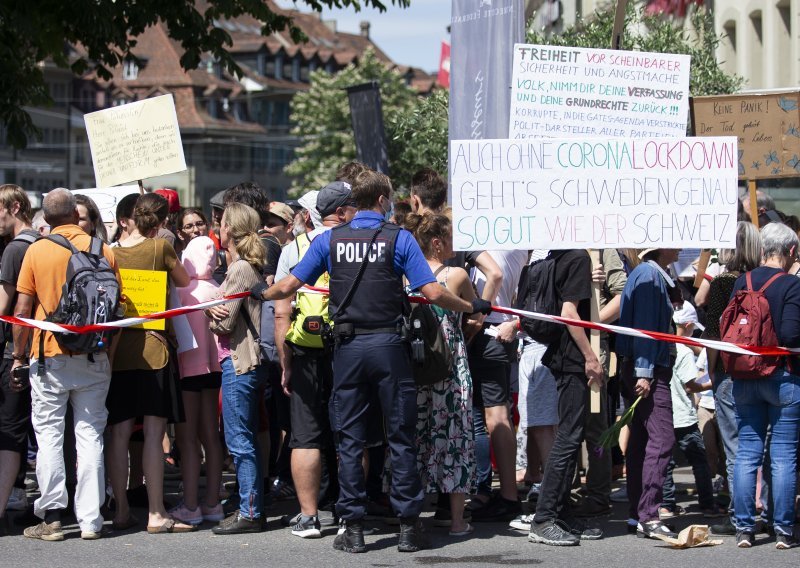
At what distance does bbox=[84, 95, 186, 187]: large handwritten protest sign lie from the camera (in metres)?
10.2

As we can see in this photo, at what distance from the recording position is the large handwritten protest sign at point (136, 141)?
10.2 m

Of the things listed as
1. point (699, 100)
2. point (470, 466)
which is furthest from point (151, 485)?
point (699, 100)

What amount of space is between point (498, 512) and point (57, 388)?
2.79 meters

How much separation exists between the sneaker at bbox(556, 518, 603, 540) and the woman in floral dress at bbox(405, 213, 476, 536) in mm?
617

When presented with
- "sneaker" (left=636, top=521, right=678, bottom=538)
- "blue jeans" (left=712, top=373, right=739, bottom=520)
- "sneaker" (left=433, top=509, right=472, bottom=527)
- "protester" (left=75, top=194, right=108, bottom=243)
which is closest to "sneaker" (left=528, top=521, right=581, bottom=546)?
"sneaker" (left=636, top=521, right=678, bottom=538)

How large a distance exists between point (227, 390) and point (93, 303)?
0.99 m

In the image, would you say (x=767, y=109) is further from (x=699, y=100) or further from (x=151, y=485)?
(x=151, y=485)

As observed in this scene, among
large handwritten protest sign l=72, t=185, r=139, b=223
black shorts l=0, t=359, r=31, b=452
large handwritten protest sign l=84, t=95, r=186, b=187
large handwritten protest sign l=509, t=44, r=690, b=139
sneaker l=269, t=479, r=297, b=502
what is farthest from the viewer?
large handwritten protest sign l=72, t=185, r=139, b=223

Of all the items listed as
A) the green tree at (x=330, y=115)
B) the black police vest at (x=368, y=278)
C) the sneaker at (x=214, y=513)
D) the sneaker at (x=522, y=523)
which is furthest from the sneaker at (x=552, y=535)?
the green tree at (x=330, y=115)

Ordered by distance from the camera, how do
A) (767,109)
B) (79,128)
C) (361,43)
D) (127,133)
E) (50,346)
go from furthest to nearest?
(361,43), (79,128), (127,133), (767,109), (50,346)

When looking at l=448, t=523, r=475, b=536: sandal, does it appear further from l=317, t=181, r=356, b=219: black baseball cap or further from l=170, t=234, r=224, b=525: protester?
l=317, t=181, r=356, b=219: black baseball cap

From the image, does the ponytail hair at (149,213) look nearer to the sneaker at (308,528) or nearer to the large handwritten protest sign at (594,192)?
the large handwritten protest sign at (594,192)

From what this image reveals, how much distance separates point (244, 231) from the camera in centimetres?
829

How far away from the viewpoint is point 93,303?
7789 millimetres
